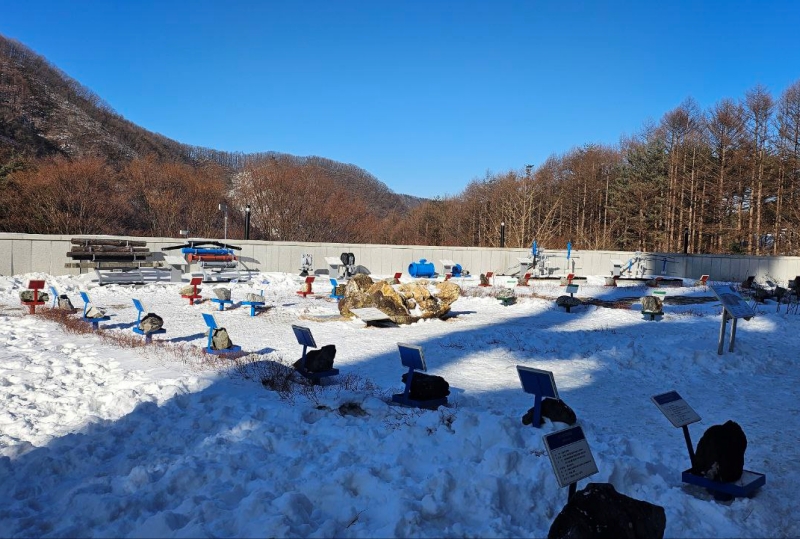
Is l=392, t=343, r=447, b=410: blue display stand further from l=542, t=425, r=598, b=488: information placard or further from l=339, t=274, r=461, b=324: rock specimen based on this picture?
l=339, t=274, r=461, b=324: rock specimen

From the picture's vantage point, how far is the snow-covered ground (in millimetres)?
3975

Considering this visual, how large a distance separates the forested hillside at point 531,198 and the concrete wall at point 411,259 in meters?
3.49

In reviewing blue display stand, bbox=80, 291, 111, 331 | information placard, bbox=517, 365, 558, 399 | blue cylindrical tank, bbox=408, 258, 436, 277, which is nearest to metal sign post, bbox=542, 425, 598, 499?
information placard, bbox=517, 365, 558, 399

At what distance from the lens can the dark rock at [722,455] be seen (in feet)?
14.9

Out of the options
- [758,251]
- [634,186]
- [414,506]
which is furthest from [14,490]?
[634,186]

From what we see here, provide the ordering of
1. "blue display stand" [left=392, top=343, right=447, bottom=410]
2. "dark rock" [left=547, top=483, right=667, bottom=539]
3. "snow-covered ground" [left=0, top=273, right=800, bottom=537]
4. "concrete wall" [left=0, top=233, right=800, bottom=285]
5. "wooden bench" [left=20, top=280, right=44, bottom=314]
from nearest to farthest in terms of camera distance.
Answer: "dark rock" [left=547, top=483, right=667, bottom=539]
"snow-covered ground" [left=0, top=273, right=800, bottom=537]
"blue display stand" [left=392, top=343, right=447, bottom=410]
"wooden bench" [left=20, top=280, right=44, bottom=314]
"concrete wall" [left=0, top=233, right=800, bottom=285]

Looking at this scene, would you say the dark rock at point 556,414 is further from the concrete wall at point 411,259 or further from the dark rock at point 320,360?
the concrete wall at point 411,259

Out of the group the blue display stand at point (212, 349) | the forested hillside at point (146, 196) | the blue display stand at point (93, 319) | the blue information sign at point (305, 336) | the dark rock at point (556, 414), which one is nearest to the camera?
the dark rock at point (556, 414)

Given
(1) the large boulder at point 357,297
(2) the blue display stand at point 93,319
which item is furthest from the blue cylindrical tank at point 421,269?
(2) the blue display stand at point 93,319

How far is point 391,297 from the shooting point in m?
14.1

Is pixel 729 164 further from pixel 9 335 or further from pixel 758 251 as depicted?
pixel 9 335

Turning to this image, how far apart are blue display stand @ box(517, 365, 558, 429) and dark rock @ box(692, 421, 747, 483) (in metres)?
1.25

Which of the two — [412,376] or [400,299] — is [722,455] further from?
[400,299]

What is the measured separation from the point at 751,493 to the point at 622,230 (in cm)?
4445
